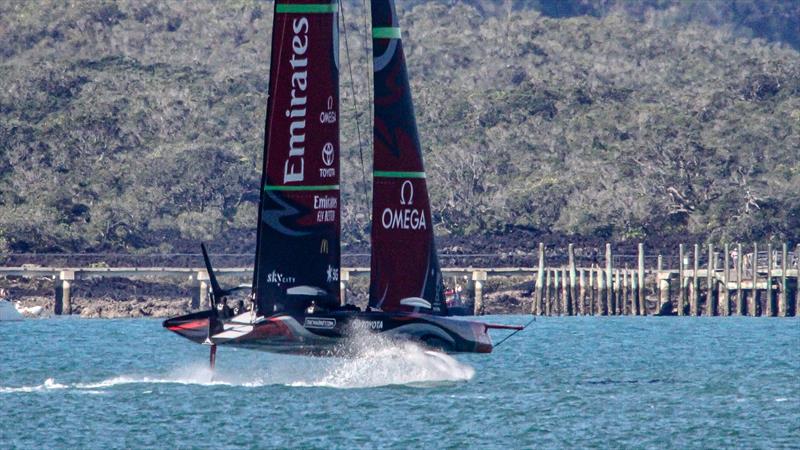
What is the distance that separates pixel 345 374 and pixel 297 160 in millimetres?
5365

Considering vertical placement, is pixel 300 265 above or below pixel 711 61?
below

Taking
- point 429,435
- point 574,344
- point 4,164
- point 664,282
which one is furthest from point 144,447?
point 4,164

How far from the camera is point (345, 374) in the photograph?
4125 centimetres

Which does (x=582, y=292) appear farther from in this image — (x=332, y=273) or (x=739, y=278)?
(x=332, y=273)

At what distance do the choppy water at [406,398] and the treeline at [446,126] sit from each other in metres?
42.7

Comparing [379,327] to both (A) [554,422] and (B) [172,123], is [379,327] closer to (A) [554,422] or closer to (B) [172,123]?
(A) [554,422]

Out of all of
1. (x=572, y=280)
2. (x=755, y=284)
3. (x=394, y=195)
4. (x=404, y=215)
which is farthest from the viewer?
(x=572, y=280)

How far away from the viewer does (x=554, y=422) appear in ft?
114

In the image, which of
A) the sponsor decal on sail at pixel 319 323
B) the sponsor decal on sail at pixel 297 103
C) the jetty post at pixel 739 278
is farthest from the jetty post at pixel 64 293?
the sponsor decal on sail at pixel 319 323

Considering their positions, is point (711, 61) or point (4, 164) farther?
point (711, 61)

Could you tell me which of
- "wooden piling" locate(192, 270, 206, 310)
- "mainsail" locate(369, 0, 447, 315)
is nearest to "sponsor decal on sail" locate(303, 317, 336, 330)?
"mainsail" locate(369, 0, 447, 315)

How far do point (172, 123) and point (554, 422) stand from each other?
8664cm

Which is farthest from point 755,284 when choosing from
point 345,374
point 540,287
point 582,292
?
point 345,374

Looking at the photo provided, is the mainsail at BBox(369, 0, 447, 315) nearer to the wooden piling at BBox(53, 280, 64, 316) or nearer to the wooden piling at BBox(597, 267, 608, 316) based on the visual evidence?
the wooden piling at BBox(597, 267, 608, 316)
